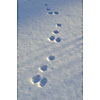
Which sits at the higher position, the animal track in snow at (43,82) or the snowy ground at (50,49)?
the snowy ground at (50,49)

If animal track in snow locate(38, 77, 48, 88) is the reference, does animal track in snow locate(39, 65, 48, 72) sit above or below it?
above

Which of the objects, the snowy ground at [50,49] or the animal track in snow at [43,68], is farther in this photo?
the animal track in snow at [43,68]

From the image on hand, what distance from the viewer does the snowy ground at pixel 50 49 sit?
5.45 ft

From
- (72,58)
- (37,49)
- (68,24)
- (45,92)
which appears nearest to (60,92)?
(45,92)

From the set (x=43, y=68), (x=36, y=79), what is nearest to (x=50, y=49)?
(x=43, y=68)

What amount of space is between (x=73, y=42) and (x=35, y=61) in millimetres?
438

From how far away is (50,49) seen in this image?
6.24ft

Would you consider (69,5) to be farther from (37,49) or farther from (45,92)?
(45,92)

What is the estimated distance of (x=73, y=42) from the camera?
6.43ft

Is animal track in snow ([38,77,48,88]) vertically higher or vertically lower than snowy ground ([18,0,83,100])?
lower

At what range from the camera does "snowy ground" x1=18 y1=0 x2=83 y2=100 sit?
1.66 meters

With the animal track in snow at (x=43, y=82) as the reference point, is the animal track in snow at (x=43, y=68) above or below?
above

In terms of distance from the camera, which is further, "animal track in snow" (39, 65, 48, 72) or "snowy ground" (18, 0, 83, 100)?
"animal track in snow" (39, 65, 48, 72)

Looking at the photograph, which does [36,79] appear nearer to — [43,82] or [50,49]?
[43,82]
